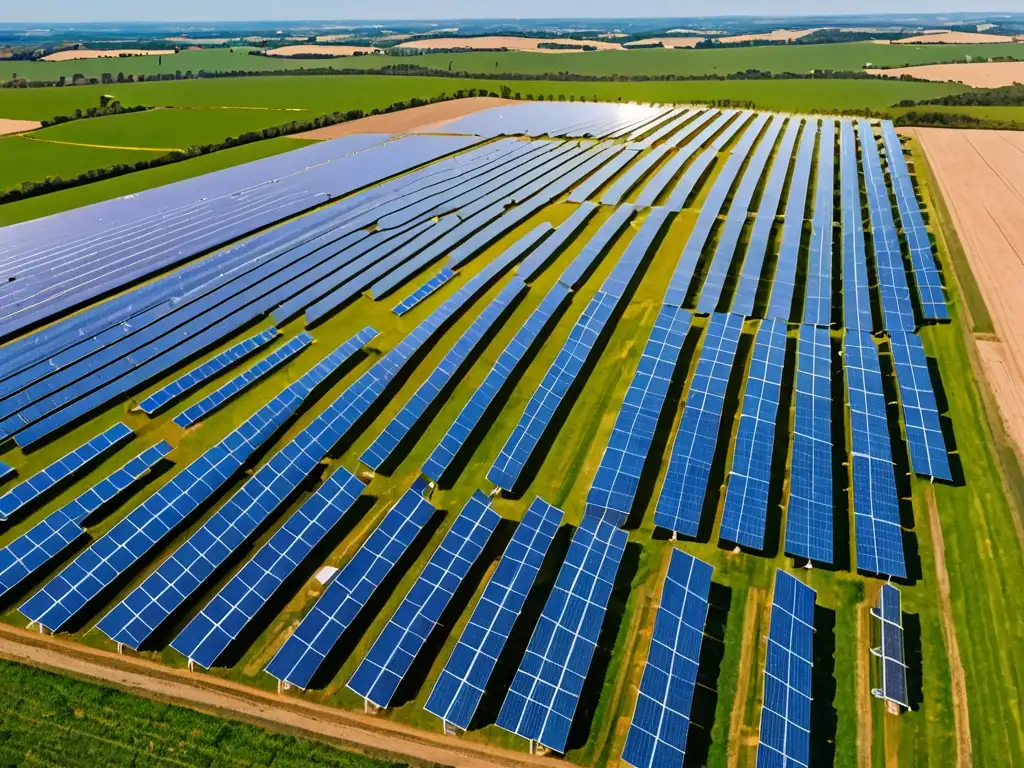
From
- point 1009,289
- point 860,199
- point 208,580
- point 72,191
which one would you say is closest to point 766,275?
point 1009,289

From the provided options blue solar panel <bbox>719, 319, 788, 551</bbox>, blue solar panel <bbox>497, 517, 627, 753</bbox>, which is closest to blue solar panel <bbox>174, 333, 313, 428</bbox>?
blue solar panel <bbox>497, 517, 627, 753</bbox>

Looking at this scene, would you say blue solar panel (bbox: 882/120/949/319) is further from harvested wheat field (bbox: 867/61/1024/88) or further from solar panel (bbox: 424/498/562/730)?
harvested wheat field (bbox: 867/61/1024/88)

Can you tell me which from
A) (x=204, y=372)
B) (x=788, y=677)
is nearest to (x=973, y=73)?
(x=788, y=677)

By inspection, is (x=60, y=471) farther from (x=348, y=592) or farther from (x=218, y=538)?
(x=348, y=592)

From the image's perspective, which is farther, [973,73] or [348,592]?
[973,73]

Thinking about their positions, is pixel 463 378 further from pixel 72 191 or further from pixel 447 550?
pixel 72 191

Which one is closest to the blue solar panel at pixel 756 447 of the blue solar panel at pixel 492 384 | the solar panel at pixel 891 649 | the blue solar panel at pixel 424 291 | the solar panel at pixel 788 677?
the solar panel at pixel 788 677
